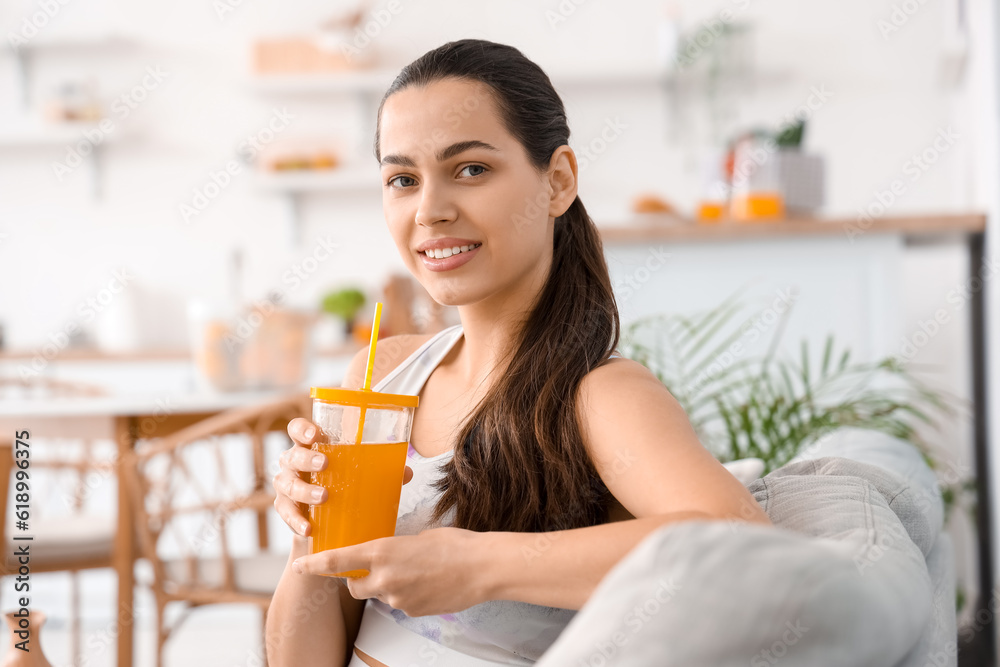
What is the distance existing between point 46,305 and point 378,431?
4530 mm

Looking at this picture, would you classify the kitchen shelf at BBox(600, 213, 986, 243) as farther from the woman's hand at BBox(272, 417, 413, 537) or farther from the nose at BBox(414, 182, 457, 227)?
the woman's hand at BBox(272, 417, 413, 537)

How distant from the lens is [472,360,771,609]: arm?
729mm

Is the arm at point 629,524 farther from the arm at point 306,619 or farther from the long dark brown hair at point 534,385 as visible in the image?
the arm at point 306,619

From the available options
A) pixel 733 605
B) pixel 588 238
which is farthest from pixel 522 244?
pixel 733 605

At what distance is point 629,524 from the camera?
73 cm

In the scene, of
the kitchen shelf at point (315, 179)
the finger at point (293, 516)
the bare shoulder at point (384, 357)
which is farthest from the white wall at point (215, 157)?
the finger at point (293, 516)

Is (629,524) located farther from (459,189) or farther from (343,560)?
(459,189)

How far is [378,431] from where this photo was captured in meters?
0.81

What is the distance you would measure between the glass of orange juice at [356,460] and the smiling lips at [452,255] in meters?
0.21

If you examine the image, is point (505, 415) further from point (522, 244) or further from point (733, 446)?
point (733, 446)

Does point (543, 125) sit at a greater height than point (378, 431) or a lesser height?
greater

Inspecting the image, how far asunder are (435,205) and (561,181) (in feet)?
0.61

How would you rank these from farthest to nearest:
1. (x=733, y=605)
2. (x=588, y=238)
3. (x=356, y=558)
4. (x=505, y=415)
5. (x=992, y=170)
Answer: (x=992, y=170), (x=588, y=238), (x=505, y=415), (x=356, y=558), (x=733, y=605)

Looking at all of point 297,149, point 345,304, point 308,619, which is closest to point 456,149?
point 308,619
